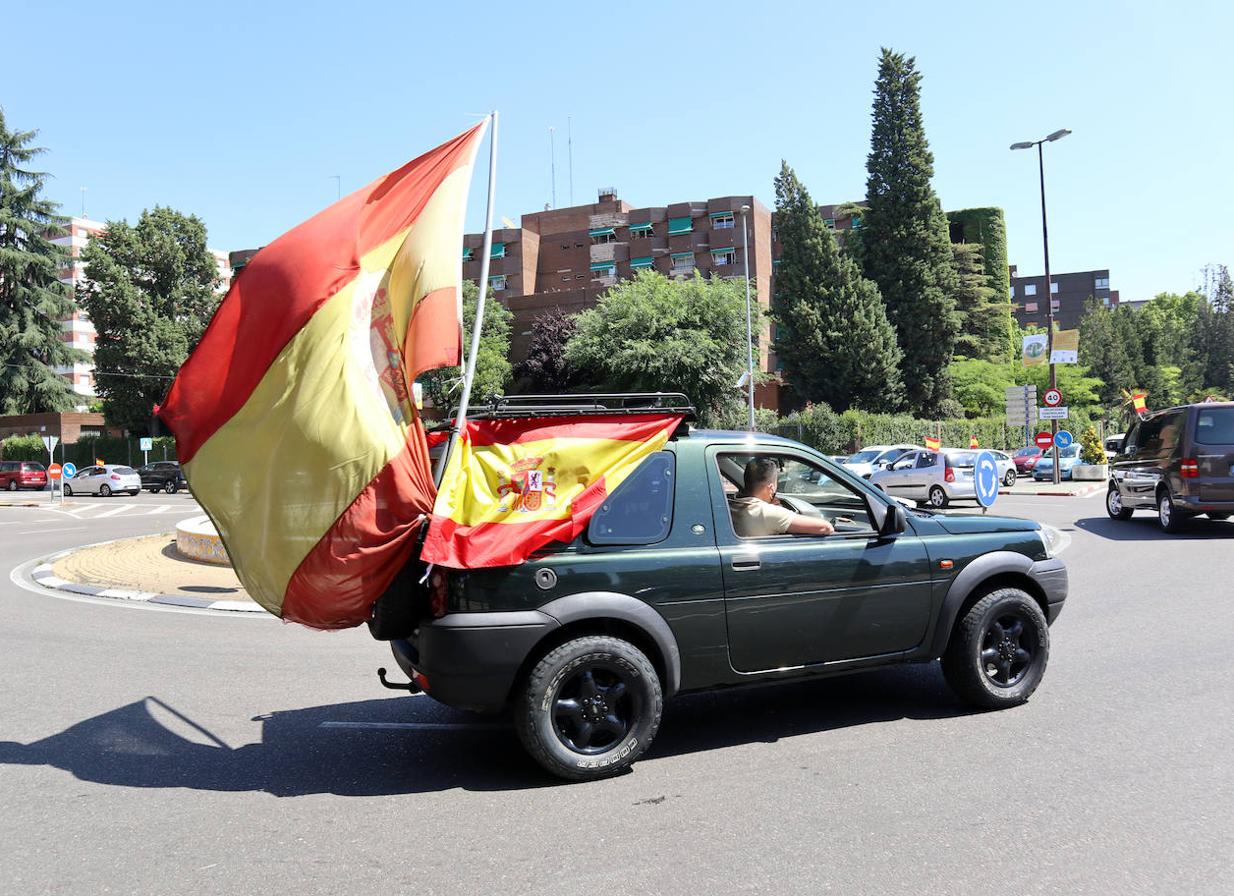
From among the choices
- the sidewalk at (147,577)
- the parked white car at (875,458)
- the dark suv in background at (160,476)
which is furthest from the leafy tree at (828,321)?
the sidewalk at (147,577)

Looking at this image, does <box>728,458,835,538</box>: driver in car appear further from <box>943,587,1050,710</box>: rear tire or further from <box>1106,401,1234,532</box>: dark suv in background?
<box>1106,401,1234,532</box>: dark suv in background

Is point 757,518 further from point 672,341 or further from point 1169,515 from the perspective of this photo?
point 672,341

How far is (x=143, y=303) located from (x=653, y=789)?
6419 cm

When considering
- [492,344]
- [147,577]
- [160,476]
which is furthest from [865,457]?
[160,476]

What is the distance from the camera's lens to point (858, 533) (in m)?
5.35

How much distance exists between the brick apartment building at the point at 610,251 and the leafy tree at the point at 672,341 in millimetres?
9350

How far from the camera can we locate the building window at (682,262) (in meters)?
66.0

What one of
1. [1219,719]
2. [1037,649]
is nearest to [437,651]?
[1037,649]

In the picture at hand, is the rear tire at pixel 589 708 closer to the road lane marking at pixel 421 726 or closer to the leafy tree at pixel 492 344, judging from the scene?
the road lane marking at pixel 421 726

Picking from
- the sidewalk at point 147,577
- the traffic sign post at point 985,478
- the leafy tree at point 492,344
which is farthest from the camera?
the leafy tree at point 492,344

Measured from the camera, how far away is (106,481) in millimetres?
43000

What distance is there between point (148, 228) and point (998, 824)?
223 ft

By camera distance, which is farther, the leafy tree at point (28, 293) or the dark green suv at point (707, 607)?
the leafy tree at point (28, 293)

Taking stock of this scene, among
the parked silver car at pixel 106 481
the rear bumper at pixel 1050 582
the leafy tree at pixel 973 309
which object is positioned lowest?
the rear bumper at pixel 1050 582
